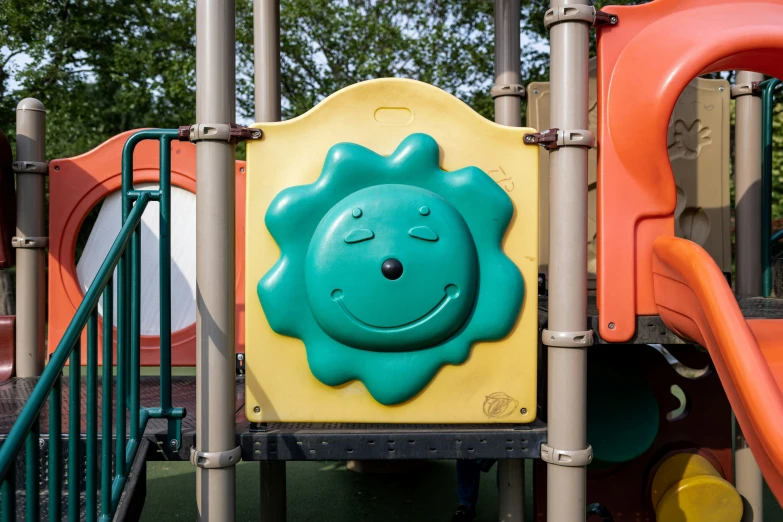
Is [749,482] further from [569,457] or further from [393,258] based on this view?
[393,258]

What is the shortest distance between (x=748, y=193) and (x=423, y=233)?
2.23m

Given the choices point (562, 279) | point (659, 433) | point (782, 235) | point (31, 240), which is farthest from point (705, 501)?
point (31, 240)

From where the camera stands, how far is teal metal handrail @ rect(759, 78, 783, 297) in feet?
11.6

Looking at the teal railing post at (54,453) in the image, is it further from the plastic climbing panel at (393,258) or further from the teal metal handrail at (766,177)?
the teal metal handrail at (766,177)

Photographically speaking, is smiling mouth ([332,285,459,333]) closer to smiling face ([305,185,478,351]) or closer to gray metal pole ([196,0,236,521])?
smiling face ([305,185,478,351])

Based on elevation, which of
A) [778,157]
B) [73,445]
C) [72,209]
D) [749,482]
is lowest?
[749,482]

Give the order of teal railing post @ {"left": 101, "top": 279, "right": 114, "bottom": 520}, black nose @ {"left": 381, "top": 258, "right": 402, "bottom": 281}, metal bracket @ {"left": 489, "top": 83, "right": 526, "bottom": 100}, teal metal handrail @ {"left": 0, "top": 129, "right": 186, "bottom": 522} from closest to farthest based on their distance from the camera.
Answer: teal metal handrail @ {"left": 0, "top": 129, "right": 186, "bottom": 522}, teal railing post @ {"left": 101, "top": 279, "right": 114, "bottom": 520}, black nose @ {"left": 381, "top": 258, "right": 402, "bottom": 281}, metal bracket @ {"left": 489, "top": 83, "right": 526, "bottom": 100}

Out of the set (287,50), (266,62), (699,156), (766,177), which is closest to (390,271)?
(266,62)

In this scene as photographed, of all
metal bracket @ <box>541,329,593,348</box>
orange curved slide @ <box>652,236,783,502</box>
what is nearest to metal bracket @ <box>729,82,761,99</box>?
orange curved slide @ <box>652,236,783,502</box>

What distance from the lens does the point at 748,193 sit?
350cm

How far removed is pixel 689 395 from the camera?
317 cm

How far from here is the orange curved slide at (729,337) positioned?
176 cm

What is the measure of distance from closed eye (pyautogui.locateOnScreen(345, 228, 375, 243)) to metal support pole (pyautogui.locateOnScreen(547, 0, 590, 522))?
601 millimetres

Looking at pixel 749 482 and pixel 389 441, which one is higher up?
pixel 389 441
